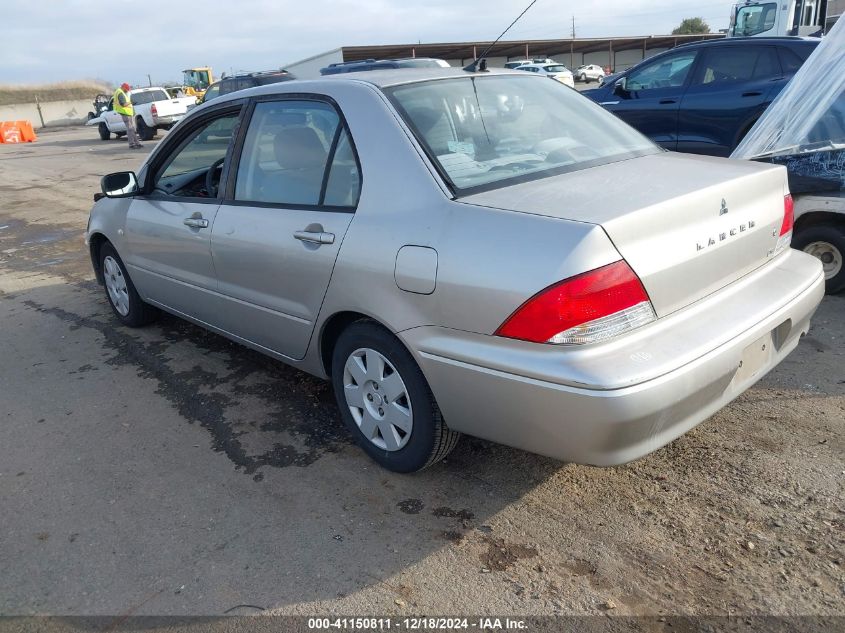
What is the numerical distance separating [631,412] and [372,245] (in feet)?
4.01

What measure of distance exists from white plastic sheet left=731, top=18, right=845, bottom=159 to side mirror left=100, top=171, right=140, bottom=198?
14.5 feet

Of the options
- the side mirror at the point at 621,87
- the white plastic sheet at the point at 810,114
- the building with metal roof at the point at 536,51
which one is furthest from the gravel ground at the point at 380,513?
the building with metal roof at the point at 536,51

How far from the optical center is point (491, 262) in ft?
8.00

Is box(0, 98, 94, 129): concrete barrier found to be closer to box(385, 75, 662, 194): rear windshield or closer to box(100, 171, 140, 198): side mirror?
box(100, 171, 140, 198): side mirror

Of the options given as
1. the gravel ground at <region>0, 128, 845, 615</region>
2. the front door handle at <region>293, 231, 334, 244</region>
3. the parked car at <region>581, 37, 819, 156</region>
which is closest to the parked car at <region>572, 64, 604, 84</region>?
the parked car at <region>581, 37, 819, 156</region>

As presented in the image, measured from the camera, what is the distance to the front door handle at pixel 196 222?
155 inches

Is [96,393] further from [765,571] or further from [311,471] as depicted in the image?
[765,571]

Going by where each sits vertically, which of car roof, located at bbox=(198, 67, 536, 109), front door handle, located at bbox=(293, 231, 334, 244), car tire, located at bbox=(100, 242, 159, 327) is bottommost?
car tire, located at bbox=(100, 242, 159, 327)

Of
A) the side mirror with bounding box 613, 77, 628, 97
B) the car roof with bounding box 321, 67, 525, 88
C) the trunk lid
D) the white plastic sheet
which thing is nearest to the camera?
the trunk lid

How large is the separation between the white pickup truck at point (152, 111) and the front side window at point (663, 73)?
1790cm

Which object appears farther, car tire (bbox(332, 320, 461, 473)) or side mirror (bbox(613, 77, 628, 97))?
side mirror (bbox(613, 77, 628, 97))

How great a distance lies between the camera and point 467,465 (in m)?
3.20

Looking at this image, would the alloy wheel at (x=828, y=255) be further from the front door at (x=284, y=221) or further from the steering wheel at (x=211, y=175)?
the steering wheel at (x=211, y=175)

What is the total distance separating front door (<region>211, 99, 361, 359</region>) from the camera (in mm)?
3158
